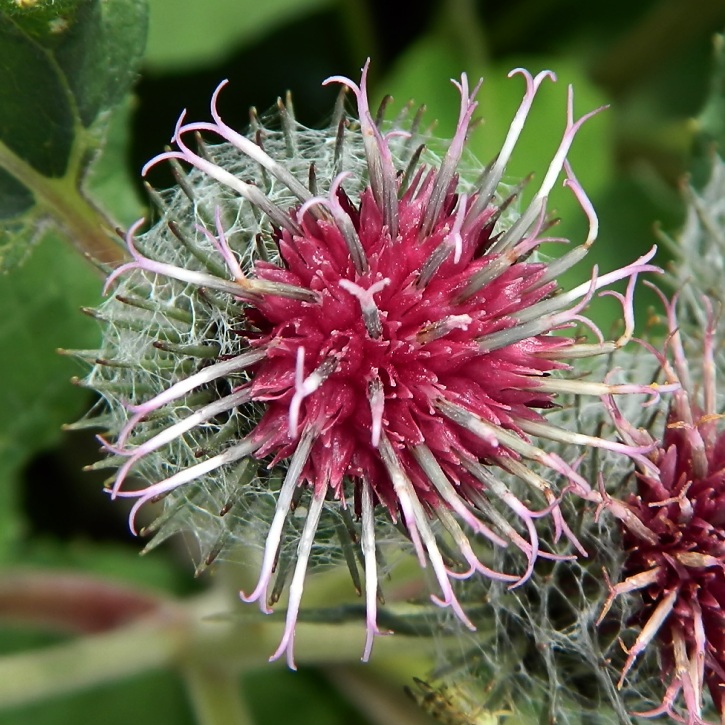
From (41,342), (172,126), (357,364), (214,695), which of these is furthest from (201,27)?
(214,695)

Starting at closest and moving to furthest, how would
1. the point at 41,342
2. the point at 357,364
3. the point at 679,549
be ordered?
the point at 357,364 → the point at 679,549 → the point at 41,342

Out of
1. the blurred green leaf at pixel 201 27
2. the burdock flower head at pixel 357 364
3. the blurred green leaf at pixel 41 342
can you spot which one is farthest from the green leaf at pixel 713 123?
the blurred green leaf at pixel 41 342

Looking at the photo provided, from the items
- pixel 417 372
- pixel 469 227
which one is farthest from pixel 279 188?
pixel 417 372

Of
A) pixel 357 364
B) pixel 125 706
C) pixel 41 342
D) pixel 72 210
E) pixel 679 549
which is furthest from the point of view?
pixel 125 706

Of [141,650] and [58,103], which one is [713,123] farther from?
[141,650]

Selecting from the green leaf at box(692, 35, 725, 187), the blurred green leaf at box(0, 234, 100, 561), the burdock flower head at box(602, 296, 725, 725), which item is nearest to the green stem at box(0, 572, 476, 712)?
the blurred green leaf at box(0, 234, 100, 561)

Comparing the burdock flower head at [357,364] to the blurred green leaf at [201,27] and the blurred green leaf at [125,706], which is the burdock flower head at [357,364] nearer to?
the blurred green leaf at [201,27]
